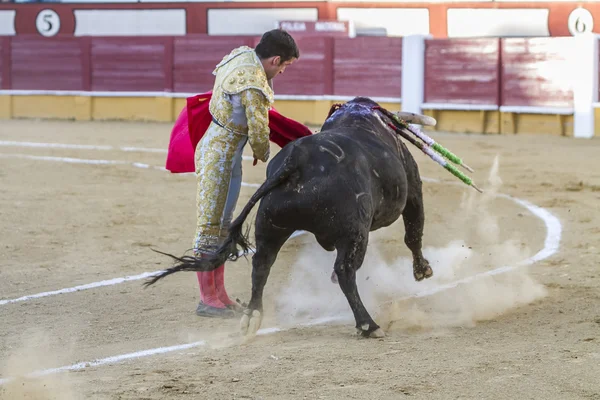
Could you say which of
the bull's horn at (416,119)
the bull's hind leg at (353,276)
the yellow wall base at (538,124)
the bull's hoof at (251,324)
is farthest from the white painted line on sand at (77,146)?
the bull's hind leg at (353,276)

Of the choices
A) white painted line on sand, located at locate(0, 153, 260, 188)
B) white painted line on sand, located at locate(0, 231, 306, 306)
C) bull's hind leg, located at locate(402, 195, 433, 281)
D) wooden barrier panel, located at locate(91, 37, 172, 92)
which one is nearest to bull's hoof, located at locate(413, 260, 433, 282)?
bull's hind leg, located at locate(402, 195, 433, 281)

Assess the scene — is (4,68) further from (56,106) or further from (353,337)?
(353,337)

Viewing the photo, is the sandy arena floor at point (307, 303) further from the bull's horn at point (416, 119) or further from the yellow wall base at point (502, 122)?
the yellow wall base at point (502, 122)

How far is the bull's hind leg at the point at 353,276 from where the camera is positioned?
134 inches

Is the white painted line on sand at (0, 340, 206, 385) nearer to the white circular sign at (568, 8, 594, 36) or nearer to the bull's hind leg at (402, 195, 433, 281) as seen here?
the bull's hind leg at (402, 195, 433, 281)

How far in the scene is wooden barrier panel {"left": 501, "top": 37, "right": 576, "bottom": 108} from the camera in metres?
10.7

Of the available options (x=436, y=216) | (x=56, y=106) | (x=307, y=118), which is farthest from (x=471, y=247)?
(x=56, y=106)

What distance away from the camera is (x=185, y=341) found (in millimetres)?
3541

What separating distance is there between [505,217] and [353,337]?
293 cm

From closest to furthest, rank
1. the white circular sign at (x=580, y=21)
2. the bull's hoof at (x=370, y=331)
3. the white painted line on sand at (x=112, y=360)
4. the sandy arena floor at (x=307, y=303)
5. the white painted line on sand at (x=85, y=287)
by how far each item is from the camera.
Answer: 1. the sandy arena floor at (x=307, y=303)
2. the white painted line on sand at (x=112, y=360)
3. the bull's hoof at (x=370, y=331)
4. the white painted line on sand at (x=85, y=287)
5. the white circular sign at (x=580, y=21)

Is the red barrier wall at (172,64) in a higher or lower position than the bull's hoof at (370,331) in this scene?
higher

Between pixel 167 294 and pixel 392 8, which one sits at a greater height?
pixel 392 8

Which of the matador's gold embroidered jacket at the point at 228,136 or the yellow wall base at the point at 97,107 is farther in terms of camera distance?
the yellow wall base at the point at 97,107

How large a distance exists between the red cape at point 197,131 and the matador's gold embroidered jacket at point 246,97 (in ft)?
0.48
